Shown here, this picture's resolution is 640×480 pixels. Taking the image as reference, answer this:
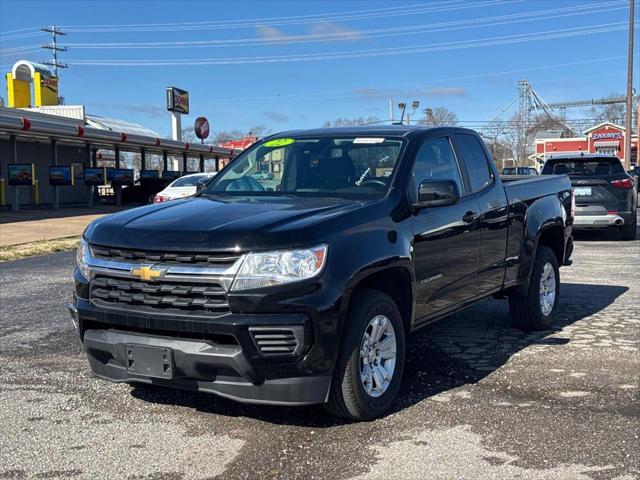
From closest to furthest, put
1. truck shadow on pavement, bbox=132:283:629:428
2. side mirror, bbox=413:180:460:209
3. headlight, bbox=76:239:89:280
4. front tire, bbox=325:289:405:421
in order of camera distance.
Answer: front tire, bbox=325:289:405:421 → headlight, bbox=76:239:89:280 → truck shadow on pavement, bbox=132:283:629:428 → side mirror, bbox=413:180:460:209

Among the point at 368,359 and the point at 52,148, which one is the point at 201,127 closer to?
the point at 52,148

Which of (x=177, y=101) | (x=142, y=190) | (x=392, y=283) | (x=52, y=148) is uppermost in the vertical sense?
(x=177, y=101)

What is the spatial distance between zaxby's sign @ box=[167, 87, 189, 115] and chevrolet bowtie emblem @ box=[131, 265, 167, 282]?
142 feet

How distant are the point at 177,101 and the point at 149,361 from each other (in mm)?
44484

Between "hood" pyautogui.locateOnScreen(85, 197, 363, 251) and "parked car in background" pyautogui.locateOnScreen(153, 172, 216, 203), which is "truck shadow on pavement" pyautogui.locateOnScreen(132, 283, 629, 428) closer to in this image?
"hood" pyautogui.locateOnScreen(85, 197, 363, 251)

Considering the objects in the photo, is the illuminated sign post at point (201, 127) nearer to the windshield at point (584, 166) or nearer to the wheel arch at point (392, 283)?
the windshield at point (584, 166)

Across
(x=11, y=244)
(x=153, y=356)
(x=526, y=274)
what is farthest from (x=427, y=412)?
(x=11, y=244)

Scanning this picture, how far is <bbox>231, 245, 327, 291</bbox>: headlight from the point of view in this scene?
12.2 feet

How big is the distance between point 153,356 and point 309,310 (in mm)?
926

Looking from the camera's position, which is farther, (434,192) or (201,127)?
(201,127)

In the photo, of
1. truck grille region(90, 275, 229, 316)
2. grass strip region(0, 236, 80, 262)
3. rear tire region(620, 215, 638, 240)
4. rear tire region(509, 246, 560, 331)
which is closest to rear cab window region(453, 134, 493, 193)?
rear tire region(509, 246, 560, 331)

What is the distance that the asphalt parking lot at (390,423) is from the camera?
12.0 feet

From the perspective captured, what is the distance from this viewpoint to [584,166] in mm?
14391

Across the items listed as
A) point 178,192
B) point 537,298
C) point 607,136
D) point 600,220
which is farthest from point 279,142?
point 607,136
